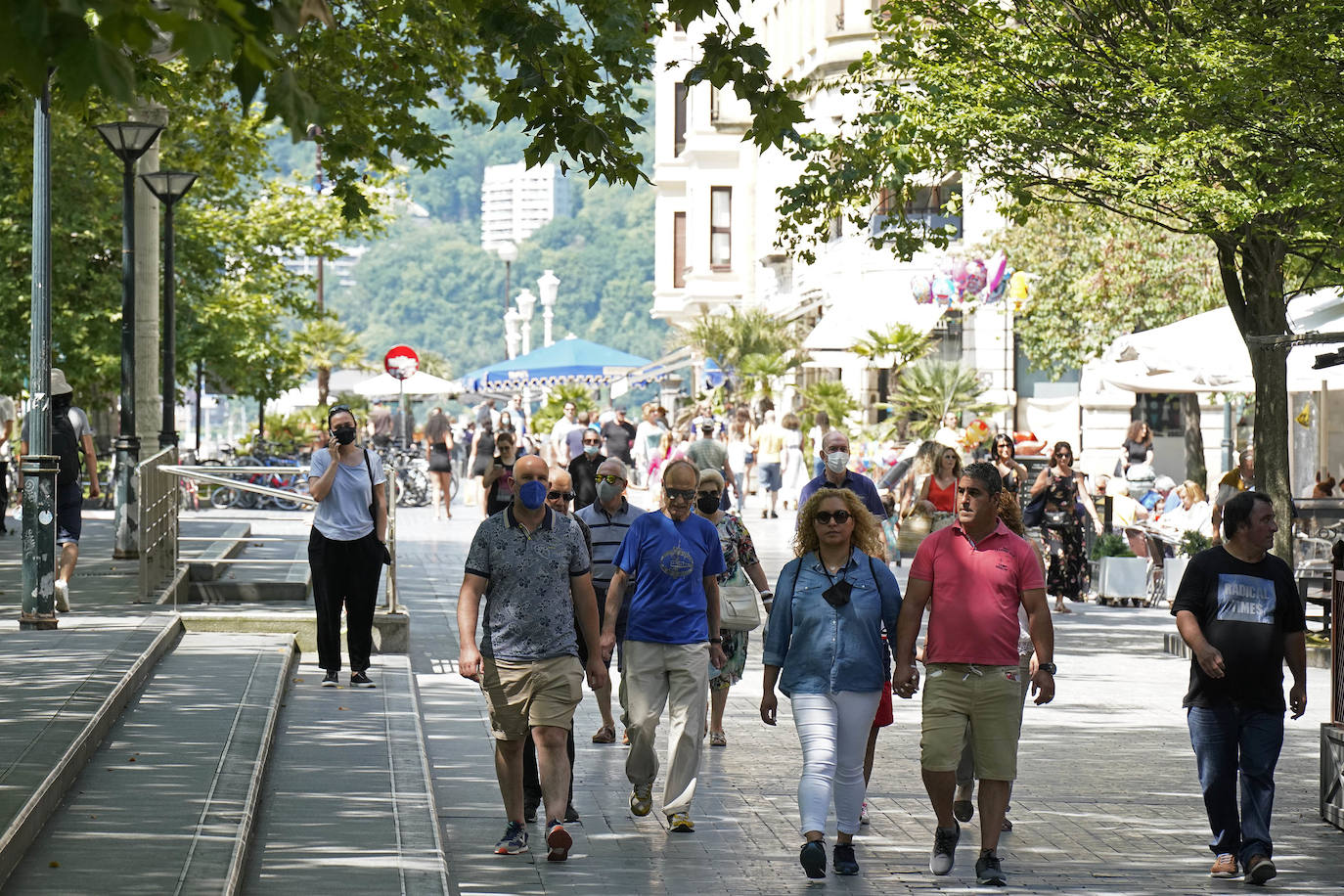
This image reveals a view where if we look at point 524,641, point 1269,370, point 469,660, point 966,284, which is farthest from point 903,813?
point 966,284

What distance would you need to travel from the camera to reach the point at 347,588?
1198 centimetres

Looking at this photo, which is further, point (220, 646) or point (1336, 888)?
point (220, 646)

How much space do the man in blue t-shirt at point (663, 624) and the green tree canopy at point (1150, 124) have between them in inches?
235

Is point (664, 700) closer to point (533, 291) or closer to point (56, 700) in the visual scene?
point (56, 700)

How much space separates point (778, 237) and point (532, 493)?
123ft

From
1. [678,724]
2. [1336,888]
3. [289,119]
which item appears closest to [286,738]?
[678,724]

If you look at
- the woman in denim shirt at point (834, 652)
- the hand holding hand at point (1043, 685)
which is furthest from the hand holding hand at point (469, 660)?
the hand holding hand at point (1043, 685)

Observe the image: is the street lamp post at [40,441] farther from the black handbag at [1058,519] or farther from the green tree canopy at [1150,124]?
the black handbag at [1058,519]

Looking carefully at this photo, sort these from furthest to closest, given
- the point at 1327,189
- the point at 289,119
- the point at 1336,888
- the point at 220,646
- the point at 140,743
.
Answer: the point at 1327,189
the point at 220,646
the point at 140,743
the point at 1336,888
the point at 289,119

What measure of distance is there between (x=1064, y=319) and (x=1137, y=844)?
101 ft

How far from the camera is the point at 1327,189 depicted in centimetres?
1326

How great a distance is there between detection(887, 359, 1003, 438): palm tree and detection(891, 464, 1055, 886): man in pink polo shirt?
25850 millimetres

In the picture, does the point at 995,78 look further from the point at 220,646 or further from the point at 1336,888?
the point at 1336,888

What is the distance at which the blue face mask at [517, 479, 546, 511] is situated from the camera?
779 centimetres
